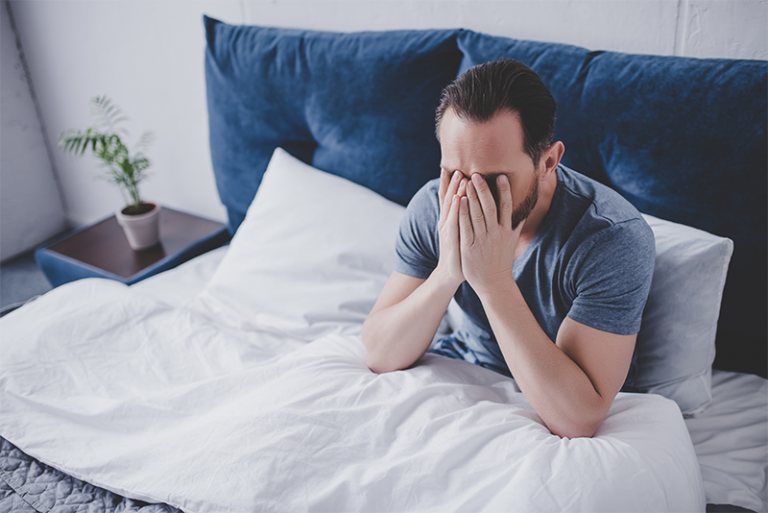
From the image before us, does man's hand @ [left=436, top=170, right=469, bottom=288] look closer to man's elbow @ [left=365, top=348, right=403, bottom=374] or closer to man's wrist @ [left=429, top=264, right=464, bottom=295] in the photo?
man's wrist @ [left=429, top=264, right=464, bottom=295]

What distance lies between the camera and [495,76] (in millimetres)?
951

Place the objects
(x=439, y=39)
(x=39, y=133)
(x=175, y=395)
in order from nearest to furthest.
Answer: (x=175, y=395) → (x=439, y=39) → (x=39, y=133)

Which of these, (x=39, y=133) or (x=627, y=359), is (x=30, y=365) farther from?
(x=39, y=133)

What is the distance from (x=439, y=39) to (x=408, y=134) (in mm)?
249

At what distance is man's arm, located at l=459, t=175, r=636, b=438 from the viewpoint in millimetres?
947

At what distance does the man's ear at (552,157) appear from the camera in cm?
99

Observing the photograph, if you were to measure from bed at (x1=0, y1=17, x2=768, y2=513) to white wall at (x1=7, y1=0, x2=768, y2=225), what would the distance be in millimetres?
125

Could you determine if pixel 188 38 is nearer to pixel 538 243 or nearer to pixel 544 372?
pixel 538 243

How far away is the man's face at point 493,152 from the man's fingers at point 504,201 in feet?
0.04

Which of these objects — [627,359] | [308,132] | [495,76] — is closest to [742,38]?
[495,76]

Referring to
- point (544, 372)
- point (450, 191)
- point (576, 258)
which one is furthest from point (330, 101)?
point (544, 372)

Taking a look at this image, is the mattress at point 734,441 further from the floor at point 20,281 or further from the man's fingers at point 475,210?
the floor at point 20,281

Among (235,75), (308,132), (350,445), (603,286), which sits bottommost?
(350,445)

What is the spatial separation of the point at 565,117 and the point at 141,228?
4.93ft
